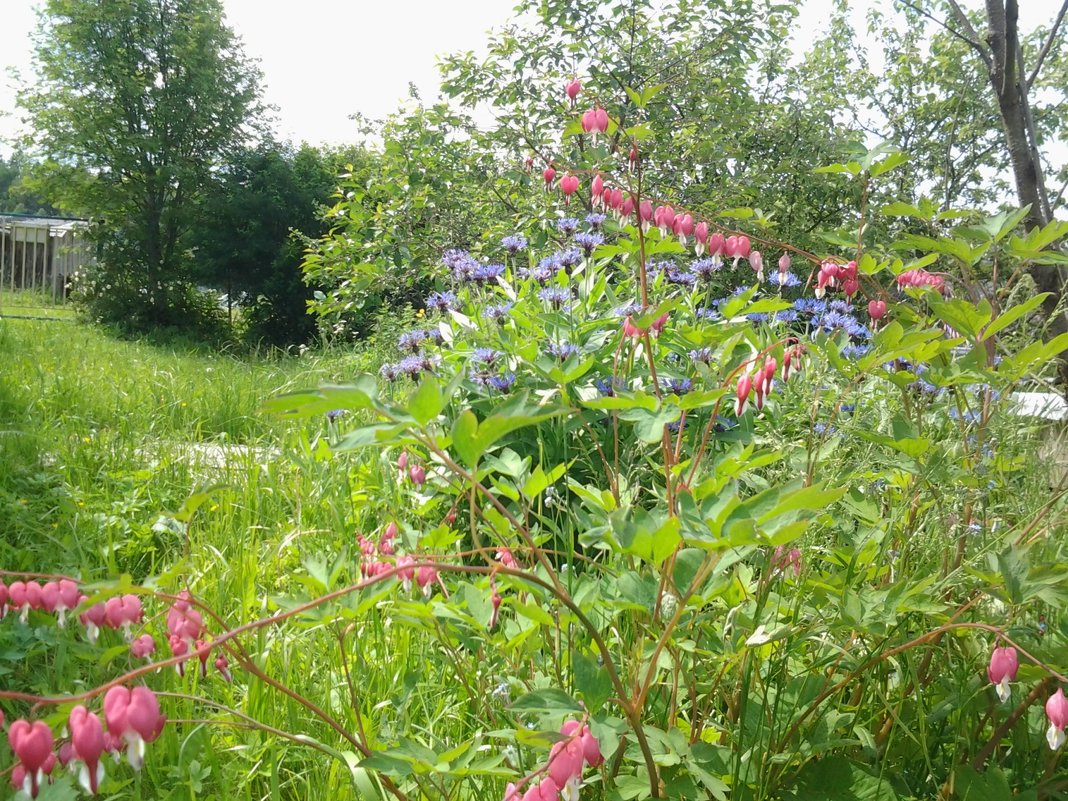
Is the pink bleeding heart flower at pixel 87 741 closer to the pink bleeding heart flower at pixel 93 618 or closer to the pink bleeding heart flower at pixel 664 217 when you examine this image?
the pink bleeding heart flower at pixel 93 618

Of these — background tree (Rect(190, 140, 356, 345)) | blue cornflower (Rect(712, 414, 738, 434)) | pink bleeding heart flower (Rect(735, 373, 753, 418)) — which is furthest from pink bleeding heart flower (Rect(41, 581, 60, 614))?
background tree (Rect(190, 140, 356, 345))

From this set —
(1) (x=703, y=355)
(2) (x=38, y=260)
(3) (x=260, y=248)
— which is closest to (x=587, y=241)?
(1) (x=703, y=355)

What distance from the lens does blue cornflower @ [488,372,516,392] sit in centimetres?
242

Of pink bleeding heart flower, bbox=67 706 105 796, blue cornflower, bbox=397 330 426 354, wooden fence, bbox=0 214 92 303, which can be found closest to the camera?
pink bleeding heart flower, bbox=67 706 105 796

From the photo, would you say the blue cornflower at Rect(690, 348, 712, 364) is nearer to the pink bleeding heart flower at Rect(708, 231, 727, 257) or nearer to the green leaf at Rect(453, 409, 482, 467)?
the pink bleeding heart flower at Rect(708, 231, 727, 257)

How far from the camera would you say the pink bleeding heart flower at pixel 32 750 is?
0.63 meters

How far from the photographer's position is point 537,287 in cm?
315

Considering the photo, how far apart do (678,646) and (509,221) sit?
464cm

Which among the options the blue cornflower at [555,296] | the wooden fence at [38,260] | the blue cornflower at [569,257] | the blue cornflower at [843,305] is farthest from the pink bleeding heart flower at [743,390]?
the wooden fence at [38,260]

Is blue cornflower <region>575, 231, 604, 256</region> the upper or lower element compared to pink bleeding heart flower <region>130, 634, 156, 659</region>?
upper

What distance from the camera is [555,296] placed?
8.77ft

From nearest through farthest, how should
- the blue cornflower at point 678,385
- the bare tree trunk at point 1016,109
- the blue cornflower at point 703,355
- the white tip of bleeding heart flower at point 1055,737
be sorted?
1. the white tip of bleeding heart flower at point 1055,737
2. the blue cornflower at point 703,355
3. the blue cornflower at point 678,385
4. the bare tree trunk at point 1016,109

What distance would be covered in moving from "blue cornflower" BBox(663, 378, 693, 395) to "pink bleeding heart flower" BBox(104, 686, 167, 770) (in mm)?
1715

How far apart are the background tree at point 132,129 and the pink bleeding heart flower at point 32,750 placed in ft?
38.5
